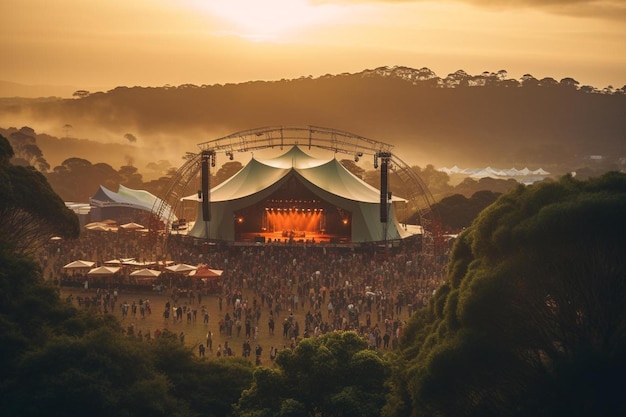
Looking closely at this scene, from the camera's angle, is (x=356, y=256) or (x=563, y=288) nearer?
(x=563, y=288)

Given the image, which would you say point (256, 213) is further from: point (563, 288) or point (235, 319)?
point (563, 288)

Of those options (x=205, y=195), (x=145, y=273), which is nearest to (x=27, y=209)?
(x=145, y=273)

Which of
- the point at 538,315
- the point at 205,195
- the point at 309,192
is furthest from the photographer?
the point at 309,192

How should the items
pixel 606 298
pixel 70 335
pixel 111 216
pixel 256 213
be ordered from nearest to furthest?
pixel 606 298, pixel 70 335, pixel 256 213, pixel 111 216

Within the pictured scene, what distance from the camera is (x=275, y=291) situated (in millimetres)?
34969

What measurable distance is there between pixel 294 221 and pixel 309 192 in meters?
2.39

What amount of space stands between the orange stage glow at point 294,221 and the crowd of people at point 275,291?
5.64 m

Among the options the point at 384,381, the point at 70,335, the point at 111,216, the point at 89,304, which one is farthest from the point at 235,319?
the point at 111,216

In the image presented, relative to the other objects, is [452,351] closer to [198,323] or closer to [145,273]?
[198,323]

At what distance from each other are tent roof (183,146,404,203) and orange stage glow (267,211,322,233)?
7.96ft

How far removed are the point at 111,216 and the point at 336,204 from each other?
20.9 m

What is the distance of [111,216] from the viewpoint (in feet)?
211

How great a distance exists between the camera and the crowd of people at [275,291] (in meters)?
29.5

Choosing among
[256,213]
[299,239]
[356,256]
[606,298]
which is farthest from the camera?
[256,213]
